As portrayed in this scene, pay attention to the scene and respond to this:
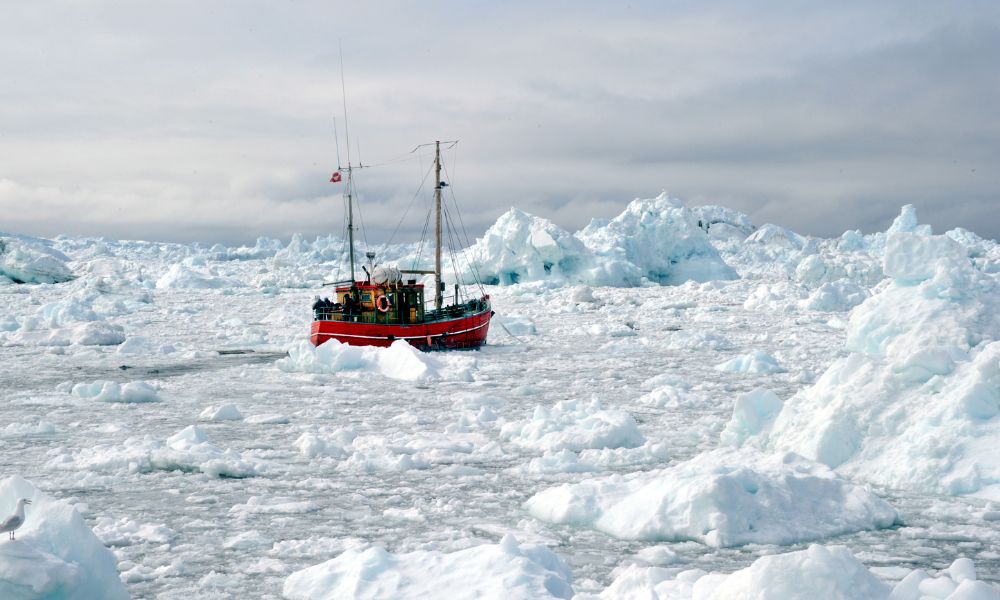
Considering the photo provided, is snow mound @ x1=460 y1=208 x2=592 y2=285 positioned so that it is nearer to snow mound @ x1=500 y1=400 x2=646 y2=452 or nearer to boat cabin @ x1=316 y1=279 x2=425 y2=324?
boat cabin @ x1=316 y1=279 x2=425 y2=324

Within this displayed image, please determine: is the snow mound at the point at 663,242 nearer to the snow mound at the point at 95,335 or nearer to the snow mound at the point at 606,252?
the snow mound at the point at 606,252

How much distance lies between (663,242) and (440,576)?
5536 centimetres

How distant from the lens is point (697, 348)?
72.1 feet

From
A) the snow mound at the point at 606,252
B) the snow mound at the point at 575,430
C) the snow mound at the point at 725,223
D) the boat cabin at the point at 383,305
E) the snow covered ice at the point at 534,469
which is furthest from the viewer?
the snow mound at the point at 725,223

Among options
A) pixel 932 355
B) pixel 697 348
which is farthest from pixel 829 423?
pixel 697 348

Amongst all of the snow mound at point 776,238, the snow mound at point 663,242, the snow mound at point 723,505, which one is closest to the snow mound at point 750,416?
the snow mound at point 723,505

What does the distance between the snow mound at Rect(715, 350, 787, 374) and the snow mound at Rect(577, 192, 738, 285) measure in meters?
38.2

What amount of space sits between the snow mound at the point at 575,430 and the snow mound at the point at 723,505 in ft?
7.64

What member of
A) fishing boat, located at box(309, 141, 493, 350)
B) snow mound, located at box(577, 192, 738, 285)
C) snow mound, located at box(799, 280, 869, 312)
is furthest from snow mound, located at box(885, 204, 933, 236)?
fishing boat, located at box(309, 141, 493, 350)

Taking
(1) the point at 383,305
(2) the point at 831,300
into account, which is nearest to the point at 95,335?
(1) the point at 383,305

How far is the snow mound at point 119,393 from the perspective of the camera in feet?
45.1

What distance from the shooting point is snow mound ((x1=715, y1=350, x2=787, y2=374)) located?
17.1 metres

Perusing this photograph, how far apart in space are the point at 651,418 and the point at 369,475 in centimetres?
482

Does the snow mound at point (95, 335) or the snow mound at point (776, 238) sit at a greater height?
the snow mound at point (776, 238)
